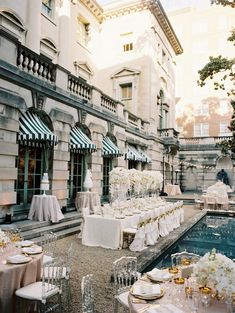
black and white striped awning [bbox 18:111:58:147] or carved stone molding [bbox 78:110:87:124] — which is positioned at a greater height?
carved stone molding [bbox 78:110:87:124]

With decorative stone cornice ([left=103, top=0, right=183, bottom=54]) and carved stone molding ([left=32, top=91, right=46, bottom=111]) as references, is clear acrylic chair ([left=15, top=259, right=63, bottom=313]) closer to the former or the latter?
carved stone molding ([left=32, top=91, right=46, bottom=111])

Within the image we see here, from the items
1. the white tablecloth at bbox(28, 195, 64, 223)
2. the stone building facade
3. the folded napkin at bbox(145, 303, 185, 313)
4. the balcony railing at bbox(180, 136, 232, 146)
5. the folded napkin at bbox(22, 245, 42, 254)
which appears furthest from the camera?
the balcony railing at bbox(180, 136, 232, 146)

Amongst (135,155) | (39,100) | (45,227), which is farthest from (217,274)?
(135,155)

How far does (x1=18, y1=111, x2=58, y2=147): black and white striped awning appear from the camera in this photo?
8.83 m

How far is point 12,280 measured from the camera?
3.88 m

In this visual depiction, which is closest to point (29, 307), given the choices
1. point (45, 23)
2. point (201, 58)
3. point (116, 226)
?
point (116, 226)

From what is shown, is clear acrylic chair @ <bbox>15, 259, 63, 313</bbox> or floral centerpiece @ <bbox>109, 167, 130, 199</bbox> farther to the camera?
floral centerpiece @ <bbox>109, 167, 130, 199</bbox>

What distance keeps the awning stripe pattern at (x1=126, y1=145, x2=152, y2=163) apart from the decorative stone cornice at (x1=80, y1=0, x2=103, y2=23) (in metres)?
9.45

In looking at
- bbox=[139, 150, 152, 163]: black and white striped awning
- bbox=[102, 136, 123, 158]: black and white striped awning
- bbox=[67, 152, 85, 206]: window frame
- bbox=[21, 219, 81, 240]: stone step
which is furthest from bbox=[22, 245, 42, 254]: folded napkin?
bbox=[139, 150, 152, 163]: black and white striped awning

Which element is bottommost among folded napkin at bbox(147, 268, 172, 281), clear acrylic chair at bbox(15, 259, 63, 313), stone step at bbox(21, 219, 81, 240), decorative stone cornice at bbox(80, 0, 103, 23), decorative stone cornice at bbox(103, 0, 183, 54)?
stone step at bbox(21, 219, 81, 240)

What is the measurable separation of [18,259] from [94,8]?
63.0 feet

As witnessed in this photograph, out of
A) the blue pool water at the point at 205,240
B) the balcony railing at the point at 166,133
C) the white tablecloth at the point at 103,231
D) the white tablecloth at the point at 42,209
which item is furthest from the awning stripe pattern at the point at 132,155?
the white tablecloth at the point at 103,231

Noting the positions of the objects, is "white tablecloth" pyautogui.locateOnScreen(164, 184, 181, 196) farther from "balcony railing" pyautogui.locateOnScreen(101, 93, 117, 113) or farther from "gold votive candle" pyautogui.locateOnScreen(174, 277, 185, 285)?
"gold votive candle" pyautogui.locateOnScreen(174, 277, 185, 285)

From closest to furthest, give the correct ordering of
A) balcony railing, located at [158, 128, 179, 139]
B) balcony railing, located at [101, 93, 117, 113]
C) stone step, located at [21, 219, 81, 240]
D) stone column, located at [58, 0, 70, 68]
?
stone step, located at [21, 219, 81, 240] < balcony railing, located at [101, 93, 117, 113] < stone column, located at [58, 0, 70, 68] < balcony railing, located at [158, 128, 179, 139]
